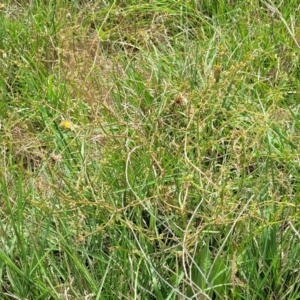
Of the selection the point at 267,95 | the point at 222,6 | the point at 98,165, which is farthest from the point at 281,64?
the point at 98,165

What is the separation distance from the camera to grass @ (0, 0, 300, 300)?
146 centimetres

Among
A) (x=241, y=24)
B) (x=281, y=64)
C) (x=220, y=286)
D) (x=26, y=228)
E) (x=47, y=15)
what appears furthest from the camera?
(x=47, y=15)

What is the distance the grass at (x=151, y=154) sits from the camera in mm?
1455

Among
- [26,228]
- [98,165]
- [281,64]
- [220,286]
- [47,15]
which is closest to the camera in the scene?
[220,286]

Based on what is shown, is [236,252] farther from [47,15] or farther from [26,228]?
[47,15]

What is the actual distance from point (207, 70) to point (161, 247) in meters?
0.71

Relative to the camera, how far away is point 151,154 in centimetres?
156

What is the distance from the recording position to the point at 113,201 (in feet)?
5.18

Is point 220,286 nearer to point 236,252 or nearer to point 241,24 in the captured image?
point 236,252

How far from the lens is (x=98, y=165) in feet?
5.66

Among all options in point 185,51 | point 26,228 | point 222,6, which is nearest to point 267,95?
point 185,51

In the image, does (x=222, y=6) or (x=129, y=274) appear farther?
(x=222, y=6)

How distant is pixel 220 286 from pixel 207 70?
31.4 inches

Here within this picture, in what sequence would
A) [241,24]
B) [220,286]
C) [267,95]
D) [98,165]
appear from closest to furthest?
[220,286] → [98,165] → [267,95] → [241,24]
